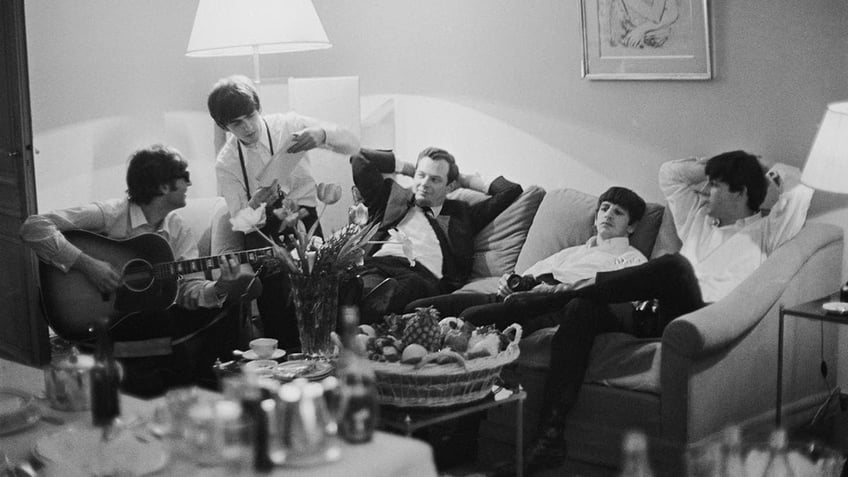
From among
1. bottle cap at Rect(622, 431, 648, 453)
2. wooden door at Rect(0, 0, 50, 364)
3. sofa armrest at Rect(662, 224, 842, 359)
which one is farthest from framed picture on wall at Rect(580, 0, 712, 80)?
bottle cap at Rect(622, 431, 648, 453)

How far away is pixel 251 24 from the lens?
3881mm

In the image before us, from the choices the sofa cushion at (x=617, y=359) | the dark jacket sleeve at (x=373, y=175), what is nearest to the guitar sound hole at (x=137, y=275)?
the dark jacket sleeve at (x=373, y=175)

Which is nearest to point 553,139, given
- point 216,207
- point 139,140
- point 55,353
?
point 216,207

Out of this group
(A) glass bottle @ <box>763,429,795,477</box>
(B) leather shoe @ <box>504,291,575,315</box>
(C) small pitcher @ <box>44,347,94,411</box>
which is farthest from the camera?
(B) leather shoe @ <box>504,291,575,315</box>

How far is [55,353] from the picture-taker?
3963 mm

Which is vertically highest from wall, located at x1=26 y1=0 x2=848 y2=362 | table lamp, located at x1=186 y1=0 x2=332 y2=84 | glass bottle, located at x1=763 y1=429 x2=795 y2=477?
table lamp, located at x1=186 y1=0 x2=332 y2=84

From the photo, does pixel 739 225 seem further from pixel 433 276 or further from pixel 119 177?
pixel 119 177

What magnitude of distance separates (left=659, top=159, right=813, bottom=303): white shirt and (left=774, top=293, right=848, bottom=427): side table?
22 cm

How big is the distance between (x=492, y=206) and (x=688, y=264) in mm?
988

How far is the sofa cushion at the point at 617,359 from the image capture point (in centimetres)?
286

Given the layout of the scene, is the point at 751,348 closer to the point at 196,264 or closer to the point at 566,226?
the point at 566,226

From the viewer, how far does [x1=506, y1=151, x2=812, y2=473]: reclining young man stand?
9.64 feet

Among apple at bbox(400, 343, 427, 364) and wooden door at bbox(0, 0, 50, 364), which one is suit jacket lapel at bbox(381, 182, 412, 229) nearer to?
wooden door at bbox(0, 0, 50, 364)

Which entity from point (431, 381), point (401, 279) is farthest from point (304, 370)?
point (401, 279)
